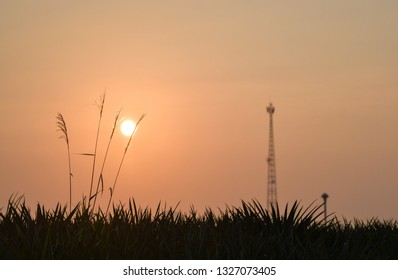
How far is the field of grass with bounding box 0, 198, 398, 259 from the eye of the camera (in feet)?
29.4

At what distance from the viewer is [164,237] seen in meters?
10.1

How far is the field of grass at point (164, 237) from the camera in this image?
29.4 ft

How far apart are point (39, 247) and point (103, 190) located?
8.72ft

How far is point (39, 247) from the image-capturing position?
8695 millimetres
